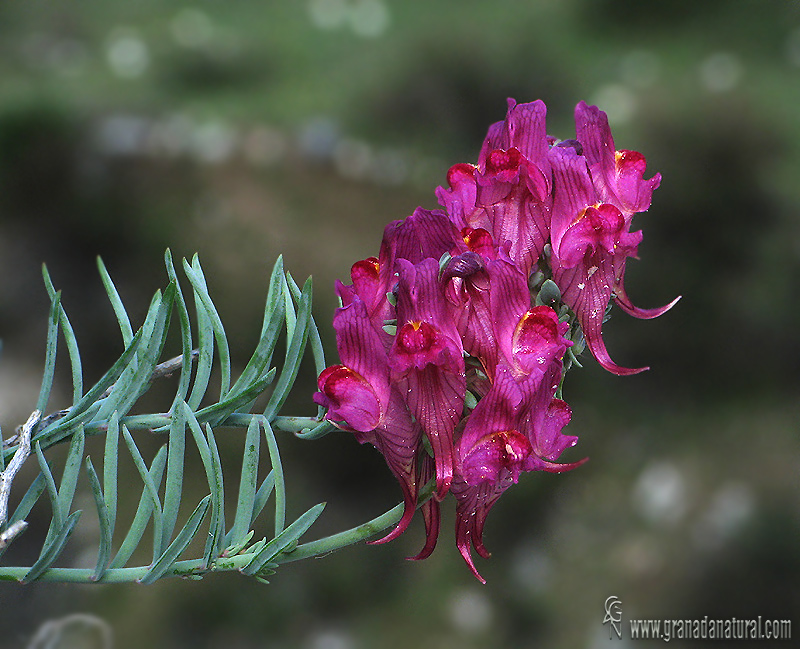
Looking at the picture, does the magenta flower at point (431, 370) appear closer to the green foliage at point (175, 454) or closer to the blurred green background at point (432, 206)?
the green foliage at point (175, 454)

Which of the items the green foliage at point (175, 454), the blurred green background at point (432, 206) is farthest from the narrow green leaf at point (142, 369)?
the blurred green background at point (432, 206)

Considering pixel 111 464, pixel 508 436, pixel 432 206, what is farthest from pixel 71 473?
pixel 432 206

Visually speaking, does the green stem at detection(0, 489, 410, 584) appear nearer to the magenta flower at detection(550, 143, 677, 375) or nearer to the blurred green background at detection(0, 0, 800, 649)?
the magenta flower at detection(550, 143, 677, 375)

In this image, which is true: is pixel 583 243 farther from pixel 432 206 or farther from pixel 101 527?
pixel 432 206

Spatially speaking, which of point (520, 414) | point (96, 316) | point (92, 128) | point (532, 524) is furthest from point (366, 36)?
point (520, 414)

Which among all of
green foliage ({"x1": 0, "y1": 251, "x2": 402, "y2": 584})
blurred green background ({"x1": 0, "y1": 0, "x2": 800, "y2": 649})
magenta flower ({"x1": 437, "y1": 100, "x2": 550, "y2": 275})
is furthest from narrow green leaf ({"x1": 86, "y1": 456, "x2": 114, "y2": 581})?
blurred green background ({"x1": 0, "y1": 0, "x2": 800, "y2": 649})

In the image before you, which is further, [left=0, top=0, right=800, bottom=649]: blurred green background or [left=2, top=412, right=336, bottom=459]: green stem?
[left=0, top=0, right=800, bottom=649]: blurred green background

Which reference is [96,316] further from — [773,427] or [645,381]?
[773,427]
